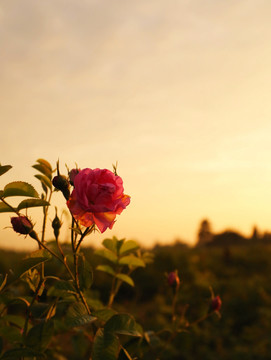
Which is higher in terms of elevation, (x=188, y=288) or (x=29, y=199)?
(x=29, y=199)

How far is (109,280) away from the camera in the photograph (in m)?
5.16

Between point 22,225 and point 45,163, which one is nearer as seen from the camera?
point 22,225

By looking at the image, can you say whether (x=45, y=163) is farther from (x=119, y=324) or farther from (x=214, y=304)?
(x=214, y=304)

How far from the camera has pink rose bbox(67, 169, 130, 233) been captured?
3.16 ft

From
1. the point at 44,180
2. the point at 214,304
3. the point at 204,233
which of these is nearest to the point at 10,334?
the point at 44,180

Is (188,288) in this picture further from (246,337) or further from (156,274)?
(246,337)

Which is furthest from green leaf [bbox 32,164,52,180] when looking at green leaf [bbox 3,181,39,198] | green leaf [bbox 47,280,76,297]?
green leaf [bbox 47,280,76,297]

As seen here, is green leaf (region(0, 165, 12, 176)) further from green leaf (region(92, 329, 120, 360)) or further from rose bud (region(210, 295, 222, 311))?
rose bud (region(210, 295, 222, 311))

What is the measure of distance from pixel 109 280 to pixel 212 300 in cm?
353

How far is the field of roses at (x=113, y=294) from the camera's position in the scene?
100 centimetres

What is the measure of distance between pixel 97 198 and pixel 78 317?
272mm

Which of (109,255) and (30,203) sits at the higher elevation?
(30,203)

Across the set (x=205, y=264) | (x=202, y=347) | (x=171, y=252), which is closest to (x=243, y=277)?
(x=205, y=264)

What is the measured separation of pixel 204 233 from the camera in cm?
965
